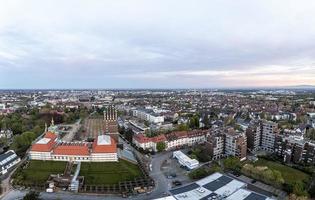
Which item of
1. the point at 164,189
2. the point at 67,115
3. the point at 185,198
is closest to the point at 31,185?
the point at 164,189

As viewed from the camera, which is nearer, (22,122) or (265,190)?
(265,190)

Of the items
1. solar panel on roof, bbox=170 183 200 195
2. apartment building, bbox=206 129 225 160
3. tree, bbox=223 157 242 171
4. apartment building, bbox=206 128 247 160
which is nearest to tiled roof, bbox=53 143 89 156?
solar panel on roof, bbox=170 183 200 195

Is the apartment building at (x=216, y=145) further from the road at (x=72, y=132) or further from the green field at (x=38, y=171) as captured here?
the road at (x=72, y=132)

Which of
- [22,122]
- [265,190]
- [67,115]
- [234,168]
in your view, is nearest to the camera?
[265,190]

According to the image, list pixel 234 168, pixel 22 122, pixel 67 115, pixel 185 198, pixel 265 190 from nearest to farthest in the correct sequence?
pixel 185 198
pixel 265 190
pixel 234 168
pixel 22 122
pixel 67 115

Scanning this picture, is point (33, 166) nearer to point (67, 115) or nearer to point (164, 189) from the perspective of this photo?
point (164, 189)

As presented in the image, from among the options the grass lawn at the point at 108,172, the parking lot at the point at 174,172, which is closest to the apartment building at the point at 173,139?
the parking lot at the point at 174,172

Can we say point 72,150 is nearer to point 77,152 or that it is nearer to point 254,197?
point 77,152

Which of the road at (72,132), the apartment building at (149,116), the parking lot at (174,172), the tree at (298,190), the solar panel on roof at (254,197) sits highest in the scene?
the apartment building at (149,116)
